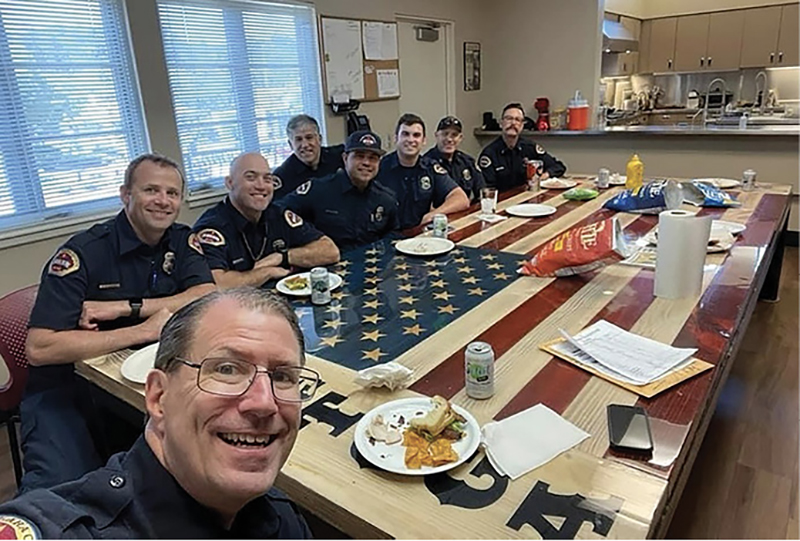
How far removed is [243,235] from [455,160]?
6.11 feet

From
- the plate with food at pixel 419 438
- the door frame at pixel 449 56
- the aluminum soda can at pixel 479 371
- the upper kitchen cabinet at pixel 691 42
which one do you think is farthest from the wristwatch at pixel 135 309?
the upper kitchen cabinet at pixel 691 42

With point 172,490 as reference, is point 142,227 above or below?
above

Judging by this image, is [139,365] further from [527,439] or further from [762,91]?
[762,91]

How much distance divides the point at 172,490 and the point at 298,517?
254 millimetres

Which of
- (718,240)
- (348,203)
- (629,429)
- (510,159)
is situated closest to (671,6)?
(510,159)

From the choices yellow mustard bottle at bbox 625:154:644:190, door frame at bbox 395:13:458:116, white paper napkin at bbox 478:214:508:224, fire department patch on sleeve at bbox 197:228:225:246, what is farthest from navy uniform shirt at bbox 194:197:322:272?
door frame at bbox 395:13:458:116

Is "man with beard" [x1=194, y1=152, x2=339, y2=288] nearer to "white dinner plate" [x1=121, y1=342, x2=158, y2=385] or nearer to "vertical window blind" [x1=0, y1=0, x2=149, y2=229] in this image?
"white dinner plate" [x1=121, y1=342, x2=158, y2=385]

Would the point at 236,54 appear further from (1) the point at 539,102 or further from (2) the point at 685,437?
(2) the point at 685,437

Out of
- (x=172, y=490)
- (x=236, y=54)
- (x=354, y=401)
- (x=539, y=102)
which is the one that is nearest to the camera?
(x=172, y=490)

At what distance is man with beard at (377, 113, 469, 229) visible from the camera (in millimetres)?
3211

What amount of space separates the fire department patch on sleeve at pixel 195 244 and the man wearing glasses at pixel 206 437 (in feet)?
3.89

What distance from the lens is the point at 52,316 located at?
62.1 inches

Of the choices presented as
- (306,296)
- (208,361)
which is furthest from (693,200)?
(208,361)

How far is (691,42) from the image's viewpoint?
6961 millimetres
